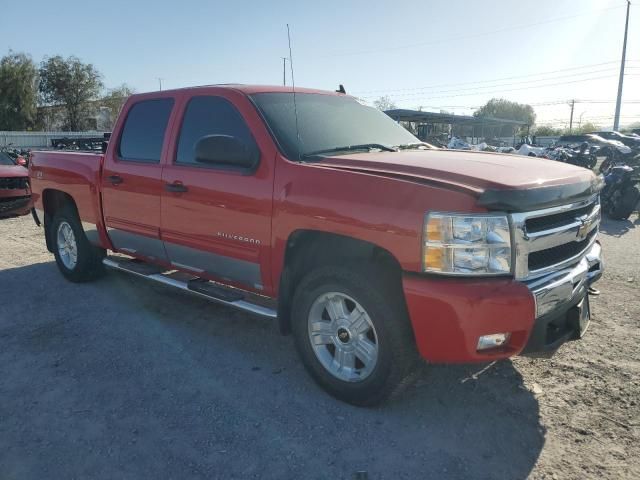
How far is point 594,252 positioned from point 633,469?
58.0 inches

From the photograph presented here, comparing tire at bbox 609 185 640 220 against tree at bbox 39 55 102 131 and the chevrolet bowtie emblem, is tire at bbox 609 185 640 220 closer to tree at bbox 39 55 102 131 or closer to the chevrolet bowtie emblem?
the chevrolet bowtie emblem

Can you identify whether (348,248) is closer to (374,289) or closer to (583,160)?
(374,289)

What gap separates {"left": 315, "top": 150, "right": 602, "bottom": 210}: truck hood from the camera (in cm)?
272

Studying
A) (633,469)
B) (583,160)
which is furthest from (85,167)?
(583,160)

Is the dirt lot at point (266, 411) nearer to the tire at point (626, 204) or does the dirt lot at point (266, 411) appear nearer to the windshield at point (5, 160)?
the tire at point (626, 204)

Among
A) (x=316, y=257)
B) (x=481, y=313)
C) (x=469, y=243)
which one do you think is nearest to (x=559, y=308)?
(x=481, y=313)

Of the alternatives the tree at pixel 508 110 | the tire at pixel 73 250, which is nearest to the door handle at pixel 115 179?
the tire at pixel 73 250

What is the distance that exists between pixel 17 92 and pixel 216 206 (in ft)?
196

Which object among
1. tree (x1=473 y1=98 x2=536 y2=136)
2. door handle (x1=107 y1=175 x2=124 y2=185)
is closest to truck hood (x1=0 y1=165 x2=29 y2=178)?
door handle (x1=107 y1=175 x2=124 y2=185)

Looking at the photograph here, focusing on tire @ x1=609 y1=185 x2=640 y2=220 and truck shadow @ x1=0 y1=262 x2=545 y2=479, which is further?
tire @ x1=609 y1=185 x2=640 y2=220

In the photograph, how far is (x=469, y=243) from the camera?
8.89 ft

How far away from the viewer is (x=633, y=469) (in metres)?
2.66

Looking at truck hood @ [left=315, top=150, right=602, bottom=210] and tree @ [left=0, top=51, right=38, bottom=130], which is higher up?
tree @ [left=0, top=51, right=38, bottom=130]

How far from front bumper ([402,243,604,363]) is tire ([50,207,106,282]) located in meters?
4.22
